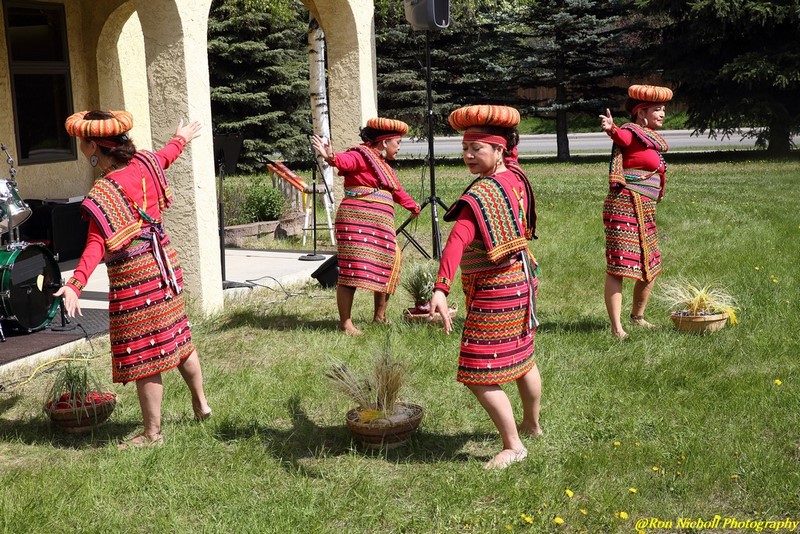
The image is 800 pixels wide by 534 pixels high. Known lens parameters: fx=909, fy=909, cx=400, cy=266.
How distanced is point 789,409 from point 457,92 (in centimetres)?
2211

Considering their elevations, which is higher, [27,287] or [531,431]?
[27,287]

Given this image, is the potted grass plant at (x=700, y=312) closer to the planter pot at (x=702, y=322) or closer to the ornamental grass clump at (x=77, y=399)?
the planter pot at (x=702, y=322)

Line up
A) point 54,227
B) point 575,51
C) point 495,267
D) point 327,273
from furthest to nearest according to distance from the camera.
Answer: point 575,51
point 54,227
point 327,273
point 495,267

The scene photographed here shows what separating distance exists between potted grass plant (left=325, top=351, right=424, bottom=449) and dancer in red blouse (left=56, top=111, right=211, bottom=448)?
0.93 meters

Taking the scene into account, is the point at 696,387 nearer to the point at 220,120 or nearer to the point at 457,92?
the point at 220,120

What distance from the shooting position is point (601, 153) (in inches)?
1027

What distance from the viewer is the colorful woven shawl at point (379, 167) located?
6.82m

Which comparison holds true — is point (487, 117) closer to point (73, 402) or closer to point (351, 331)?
point (73, 402)

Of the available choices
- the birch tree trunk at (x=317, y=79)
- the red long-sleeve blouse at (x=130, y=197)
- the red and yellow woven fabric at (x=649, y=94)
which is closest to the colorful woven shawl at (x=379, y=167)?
the red and yellow woven fabric at (x=649, y=94)

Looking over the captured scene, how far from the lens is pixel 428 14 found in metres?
8.88

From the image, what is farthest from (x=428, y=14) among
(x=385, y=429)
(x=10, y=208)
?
(x=385, y=429)

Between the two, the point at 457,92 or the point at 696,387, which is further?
the point at 457,92

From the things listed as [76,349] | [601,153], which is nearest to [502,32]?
[601,153]

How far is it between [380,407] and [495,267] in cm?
105
